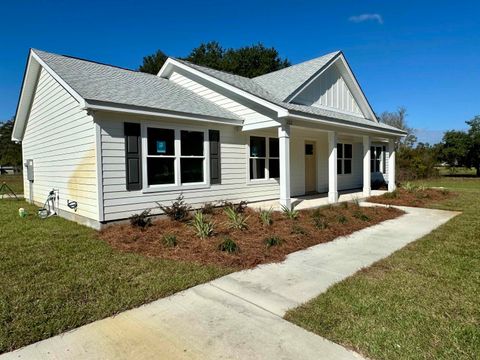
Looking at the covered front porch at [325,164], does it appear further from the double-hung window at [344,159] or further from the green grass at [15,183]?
the green grass at [15,183]

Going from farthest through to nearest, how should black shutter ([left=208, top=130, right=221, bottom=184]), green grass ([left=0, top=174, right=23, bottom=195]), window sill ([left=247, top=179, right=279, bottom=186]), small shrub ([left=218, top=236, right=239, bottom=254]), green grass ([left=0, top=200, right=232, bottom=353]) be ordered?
green grass ([left=0, top=174, right=23, bottom=195])
window sill ([left=247, top=179, right=279, bottom=186])
black shutter ([left=208, top=130, right=221, bottom=184])
small shrub ([left=218, top=236, right=239, bottom=254])
green grass ([left=0, top=200, right=232, bottom=353])

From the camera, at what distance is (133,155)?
286 inches

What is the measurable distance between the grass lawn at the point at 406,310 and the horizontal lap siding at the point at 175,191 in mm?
5308

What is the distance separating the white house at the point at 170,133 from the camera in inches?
281

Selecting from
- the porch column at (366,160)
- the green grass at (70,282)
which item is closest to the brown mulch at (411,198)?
the porch column at (366,160)

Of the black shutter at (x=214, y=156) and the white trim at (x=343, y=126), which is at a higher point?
the white trim at (x=343, y=126)

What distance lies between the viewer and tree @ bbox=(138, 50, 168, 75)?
32062mm

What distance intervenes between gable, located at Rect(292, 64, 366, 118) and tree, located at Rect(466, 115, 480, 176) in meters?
22.9

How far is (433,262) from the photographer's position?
4727 millimetres

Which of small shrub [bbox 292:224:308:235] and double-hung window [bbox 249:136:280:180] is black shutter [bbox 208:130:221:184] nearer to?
double-hung window [bbox 249:136:280:180]

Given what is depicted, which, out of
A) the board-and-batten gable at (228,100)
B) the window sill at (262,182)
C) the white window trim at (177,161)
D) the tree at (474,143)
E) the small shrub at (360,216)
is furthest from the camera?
the tree at (474,143)

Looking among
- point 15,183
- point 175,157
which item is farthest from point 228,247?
point 15,183

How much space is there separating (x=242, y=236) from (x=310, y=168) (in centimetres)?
823

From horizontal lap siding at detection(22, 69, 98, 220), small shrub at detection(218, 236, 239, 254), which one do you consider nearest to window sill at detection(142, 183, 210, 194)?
horizontal lap siding at detection(22, 69, 98, 220)
